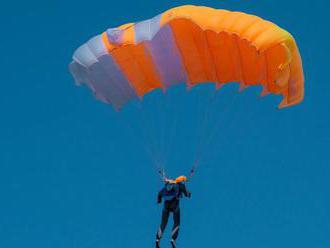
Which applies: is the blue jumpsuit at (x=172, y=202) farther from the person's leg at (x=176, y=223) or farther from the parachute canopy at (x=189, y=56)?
the parachute canopy at (x=189, y=56)

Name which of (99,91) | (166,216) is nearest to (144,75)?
(99,91)

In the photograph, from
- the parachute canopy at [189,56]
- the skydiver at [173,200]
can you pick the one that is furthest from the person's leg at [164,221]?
the parachute canopy at [189,56]

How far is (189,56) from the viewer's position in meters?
39.4

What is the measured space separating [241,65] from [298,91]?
1.60 m

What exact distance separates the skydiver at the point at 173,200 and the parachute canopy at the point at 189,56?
2999 millimetres

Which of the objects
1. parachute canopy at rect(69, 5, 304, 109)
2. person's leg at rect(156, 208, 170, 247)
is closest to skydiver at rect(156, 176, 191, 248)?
person's leg at rect(156, 208, 170, 247)

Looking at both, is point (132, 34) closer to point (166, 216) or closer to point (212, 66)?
point (212, 66)

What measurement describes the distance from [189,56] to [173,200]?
3765 millimetres

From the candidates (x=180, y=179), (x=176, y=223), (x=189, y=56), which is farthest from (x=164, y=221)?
(x=189, y=56)

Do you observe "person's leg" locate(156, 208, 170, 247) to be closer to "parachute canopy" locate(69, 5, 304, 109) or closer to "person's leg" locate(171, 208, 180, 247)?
"person's leg" locate(171, 208, 180, 247)

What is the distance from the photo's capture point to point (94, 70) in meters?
39.7

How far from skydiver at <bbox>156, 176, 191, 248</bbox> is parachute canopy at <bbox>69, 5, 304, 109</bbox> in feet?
9.84

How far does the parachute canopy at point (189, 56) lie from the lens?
3725 centimetres

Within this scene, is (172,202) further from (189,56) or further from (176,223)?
(189,56)
